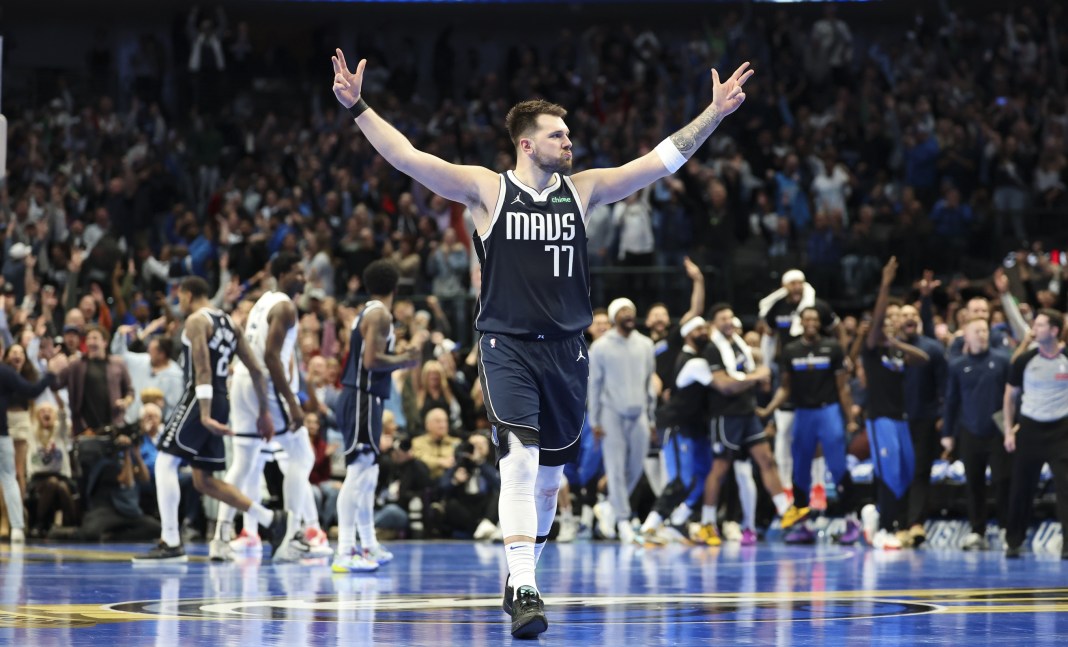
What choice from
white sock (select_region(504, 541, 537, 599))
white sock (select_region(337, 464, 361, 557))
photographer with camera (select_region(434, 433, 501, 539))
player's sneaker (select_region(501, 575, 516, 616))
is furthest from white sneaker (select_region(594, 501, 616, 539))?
white sock (select_region(504, 541, 537, 599))

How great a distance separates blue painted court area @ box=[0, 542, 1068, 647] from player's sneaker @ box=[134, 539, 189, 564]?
18 cm

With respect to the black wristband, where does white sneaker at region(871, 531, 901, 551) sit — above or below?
below

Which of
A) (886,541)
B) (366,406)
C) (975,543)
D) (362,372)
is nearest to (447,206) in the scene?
(886,541)

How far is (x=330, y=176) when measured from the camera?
2705 cm

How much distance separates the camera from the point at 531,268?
7.95 m

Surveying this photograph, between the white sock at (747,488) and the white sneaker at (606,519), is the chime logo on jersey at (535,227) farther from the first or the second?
the white sneaker at (606,519)

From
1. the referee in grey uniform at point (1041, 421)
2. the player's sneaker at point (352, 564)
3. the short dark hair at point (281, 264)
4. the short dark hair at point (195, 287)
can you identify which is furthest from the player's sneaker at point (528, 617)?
the referee in grey uniform at point (1041, 421)

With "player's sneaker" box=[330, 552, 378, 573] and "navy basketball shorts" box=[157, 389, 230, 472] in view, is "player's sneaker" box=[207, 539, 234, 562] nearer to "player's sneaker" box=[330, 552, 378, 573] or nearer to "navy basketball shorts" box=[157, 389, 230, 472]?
"navy basketball shorts" box=[157, 389, 230, 472]

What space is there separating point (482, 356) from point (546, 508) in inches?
40.3

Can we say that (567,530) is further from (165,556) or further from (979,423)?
(165,556)

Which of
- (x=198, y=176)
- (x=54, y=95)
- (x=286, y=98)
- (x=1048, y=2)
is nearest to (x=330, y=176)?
(x=198, y=176)

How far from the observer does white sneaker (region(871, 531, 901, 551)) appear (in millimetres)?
16203

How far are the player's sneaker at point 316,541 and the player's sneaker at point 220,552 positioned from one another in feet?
2.21

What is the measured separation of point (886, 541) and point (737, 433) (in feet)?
6.40
